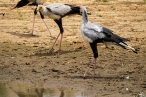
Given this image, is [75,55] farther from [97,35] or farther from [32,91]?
[32,91]

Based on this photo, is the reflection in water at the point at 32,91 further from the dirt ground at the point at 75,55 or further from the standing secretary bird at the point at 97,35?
the standing secretary bird at the point at 97,35

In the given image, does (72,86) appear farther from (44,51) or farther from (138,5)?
(138,5)

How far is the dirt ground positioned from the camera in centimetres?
914

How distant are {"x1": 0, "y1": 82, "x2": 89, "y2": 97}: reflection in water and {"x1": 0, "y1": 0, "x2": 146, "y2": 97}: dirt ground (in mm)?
152

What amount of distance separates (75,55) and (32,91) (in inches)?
92.8

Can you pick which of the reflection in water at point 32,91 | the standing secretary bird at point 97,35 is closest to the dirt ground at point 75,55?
the reflection in water at point 32,91

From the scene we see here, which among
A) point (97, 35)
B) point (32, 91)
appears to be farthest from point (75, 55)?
point (32, 91)

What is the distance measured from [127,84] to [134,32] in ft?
12.8

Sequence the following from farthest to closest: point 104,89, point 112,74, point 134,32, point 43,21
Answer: point 43,21 < point 134,32 < point 112,74 < point 104,89

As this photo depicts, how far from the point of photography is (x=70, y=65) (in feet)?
34.1

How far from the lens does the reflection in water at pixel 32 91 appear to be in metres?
8.71

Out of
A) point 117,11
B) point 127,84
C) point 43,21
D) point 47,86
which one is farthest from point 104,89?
point 117,11

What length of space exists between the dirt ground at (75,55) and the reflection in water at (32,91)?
0.50 feet

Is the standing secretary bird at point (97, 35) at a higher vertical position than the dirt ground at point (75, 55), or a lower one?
higher
